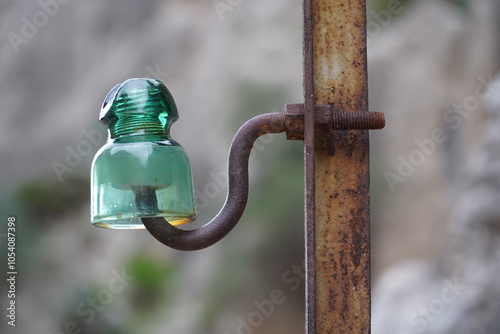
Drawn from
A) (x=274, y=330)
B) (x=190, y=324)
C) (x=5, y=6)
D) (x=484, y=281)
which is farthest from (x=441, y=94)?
(x=5, y=6)

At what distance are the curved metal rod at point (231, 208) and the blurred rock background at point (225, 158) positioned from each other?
4.91 metres

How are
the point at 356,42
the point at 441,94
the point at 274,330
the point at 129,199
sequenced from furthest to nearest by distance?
the point at 441,94
the point at 274,330
the point at 356,42
the point at 129,199

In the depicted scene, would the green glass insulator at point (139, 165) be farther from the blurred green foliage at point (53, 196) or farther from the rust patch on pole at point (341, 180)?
the blurred green foliage at point (53, 196)

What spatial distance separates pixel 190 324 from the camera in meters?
6.75

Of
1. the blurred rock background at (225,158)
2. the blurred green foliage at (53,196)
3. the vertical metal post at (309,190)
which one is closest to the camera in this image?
the vertical metal post at (309,190)

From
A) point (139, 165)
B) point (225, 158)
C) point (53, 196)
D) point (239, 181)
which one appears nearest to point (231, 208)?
point (239, 181)

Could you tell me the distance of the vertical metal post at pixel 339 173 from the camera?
1152 mm

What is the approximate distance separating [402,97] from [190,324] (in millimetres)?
3073

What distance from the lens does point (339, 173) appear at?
1195 millimetres

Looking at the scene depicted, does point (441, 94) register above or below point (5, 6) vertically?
below

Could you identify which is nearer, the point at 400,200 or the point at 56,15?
the point at 400,200

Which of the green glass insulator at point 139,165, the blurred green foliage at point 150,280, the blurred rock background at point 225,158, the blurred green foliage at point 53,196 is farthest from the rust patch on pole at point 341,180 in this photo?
the blurred green foliage at point 53,196

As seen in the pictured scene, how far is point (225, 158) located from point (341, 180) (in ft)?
19.4

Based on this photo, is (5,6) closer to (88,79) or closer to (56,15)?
(56,15)
